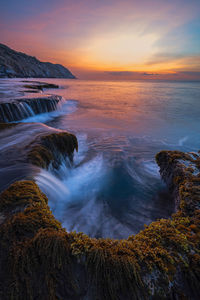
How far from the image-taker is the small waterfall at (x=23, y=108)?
1072 cm

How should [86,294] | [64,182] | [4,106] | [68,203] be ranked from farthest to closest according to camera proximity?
[4,106] < [64,182] < [68,203] < [86,294]

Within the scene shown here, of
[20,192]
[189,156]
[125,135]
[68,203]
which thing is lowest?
[125,135]

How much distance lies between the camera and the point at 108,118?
1595cm

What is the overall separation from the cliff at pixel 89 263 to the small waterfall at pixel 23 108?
35.2 feet

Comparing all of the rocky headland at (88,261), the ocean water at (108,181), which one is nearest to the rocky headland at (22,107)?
the ocean water at (108,181)

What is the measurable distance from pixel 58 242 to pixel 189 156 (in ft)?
13.7

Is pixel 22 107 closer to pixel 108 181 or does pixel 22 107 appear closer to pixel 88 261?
pixel 108 181

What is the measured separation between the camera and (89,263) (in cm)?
161

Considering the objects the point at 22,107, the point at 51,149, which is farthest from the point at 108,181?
the point at 22,107

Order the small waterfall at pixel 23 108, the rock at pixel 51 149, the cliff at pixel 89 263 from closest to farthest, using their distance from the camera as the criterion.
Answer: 1. the cliff at pixel 89 263
2. the rock at pixel 51 149
3. the small waterfall at pixel 23 108

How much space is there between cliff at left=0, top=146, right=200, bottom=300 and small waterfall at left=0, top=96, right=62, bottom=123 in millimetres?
10739

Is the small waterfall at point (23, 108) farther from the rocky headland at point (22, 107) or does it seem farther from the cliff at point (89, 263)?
the cliff at point (89, 263)

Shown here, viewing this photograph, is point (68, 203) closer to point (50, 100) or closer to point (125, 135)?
point (125, 135)

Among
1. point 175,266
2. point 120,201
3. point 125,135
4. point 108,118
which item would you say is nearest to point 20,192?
point 175,266
